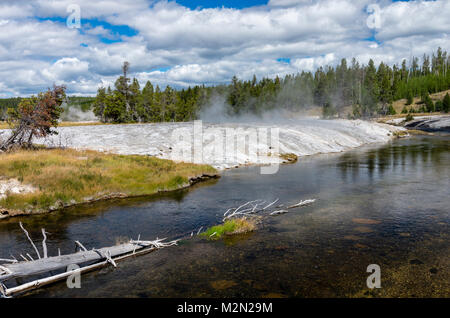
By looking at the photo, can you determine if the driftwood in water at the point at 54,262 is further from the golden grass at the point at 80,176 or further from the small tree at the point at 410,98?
the small tree at the point at 410,98

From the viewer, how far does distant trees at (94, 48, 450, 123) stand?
86625 millimetres

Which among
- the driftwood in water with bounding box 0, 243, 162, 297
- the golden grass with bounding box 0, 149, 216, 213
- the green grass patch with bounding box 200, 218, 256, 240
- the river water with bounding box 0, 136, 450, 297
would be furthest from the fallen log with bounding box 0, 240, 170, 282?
the golden grass with bounding box 0, 149, 216, 213

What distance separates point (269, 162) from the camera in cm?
3328

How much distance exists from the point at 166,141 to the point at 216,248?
25.1 m

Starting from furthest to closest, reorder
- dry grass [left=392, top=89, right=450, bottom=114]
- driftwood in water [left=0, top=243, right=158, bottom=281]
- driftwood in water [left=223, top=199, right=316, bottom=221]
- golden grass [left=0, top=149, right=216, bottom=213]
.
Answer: dry grass [left=392, top=89, right=450, bottom=114] → golden grass [left=0, top=149, right=216, bottom=213] → driftwood in water [left=223, top=199, right=316, bottom=221] → driftwood in water [left=0, top=243, right=158, bottom=281]

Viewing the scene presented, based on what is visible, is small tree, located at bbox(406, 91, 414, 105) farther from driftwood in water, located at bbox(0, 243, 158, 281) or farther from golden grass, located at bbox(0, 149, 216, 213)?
driftwood in water, located at bbox(0, 243, 158, 281)

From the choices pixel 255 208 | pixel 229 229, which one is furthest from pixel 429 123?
pixel 229 229

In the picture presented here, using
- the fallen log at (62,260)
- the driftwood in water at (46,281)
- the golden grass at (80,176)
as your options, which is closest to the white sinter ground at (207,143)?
the golden grass at (80,176)

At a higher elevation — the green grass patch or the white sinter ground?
the white sinter ground

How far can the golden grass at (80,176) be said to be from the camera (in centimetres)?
1823

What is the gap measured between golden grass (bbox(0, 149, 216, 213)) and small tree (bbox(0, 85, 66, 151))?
2104mm

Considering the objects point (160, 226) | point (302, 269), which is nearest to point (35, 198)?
point (160, 226)

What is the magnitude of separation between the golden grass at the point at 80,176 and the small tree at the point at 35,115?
210 centimetres
